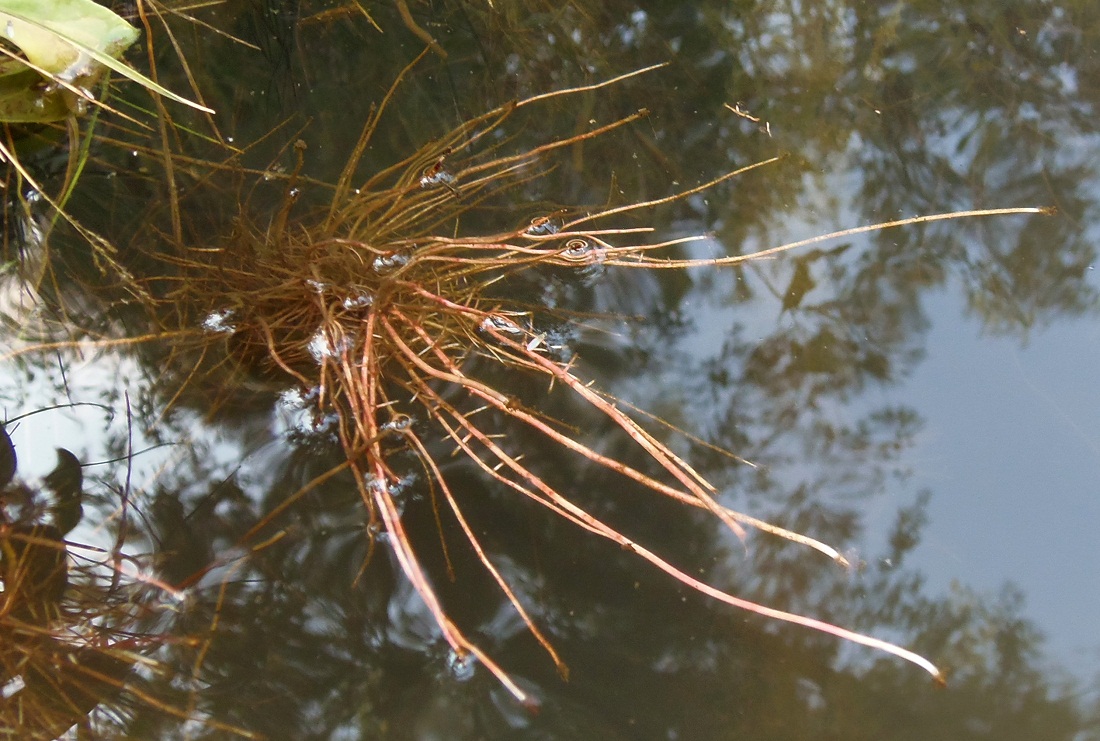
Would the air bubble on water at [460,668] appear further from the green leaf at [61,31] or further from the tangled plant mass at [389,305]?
the green leaf at [61,31]

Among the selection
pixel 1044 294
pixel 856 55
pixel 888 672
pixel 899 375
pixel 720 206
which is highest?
pixel 856 55

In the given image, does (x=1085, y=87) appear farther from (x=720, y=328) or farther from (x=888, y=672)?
(x=888, y=672)

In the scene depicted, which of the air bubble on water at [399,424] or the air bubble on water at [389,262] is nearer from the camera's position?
the air bubble on water at [399,424]

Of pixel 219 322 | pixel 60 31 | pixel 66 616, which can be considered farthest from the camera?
pixel 219 322

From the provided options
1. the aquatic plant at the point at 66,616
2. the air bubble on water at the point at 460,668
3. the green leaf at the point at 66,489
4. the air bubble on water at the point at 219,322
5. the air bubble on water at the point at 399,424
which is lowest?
the aquatic plant at the point at 66,616

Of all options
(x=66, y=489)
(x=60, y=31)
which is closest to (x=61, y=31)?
(x=60, y=31)

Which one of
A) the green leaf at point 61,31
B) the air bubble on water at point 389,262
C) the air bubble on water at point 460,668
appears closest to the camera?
the green leaf at point 61,31

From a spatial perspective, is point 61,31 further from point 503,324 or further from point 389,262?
point 503,324

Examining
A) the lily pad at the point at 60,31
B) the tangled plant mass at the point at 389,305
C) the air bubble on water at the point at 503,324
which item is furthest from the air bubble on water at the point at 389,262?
the lily pad at the point at 60,31

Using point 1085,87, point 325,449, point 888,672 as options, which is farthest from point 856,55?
point 325,449
